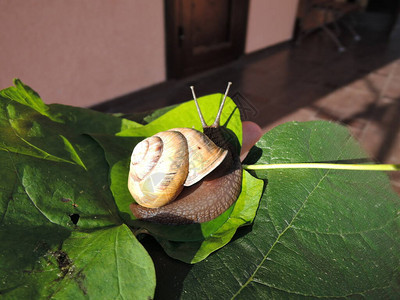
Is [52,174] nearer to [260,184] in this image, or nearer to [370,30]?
[260,184]

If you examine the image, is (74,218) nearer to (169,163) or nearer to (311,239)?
(169,163)

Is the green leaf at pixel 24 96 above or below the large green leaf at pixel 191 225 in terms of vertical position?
above

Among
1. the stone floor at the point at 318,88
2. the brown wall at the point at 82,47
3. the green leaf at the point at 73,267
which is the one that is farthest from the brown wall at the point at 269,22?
the green leaf at the point at 73,267

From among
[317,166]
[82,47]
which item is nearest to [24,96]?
[317,166]

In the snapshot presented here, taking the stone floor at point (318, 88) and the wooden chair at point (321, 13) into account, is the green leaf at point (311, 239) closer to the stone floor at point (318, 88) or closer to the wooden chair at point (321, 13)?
the stone floor at point (318, 88)

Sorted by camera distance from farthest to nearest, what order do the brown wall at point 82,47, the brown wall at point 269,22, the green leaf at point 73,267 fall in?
the brown wall at point 269,22 → the brown wall at point 82,47 → the green leaf at point 73,267

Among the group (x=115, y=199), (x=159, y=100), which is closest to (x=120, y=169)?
(x=115, y=199)

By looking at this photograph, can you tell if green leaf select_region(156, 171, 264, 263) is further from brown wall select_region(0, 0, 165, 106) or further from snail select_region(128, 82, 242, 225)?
brown wall select_region(0, 0, 165, 106)
